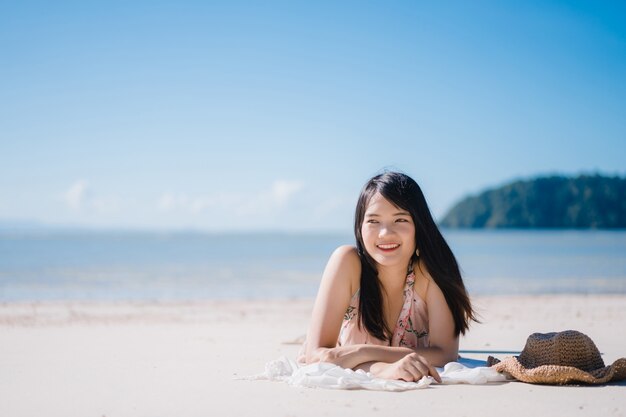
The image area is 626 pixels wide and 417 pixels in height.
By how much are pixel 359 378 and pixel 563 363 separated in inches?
55.7

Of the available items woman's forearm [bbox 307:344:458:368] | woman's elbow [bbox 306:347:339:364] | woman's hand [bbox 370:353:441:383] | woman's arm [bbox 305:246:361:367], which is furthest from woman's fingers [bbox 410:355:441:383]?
woman's elbow [bbox 306:347:339:364]

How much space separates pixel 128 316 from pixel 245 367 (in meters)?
5.92

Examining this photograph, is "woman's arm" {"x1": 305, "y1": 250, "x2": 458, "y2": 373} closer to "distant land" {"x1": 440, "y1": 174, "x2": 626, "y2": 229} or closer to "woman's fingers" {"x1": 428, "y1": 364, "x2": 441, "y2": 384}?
"woman's fingers" {"x1": 428, "y1": 364, "x2": 441, "y2": 384}

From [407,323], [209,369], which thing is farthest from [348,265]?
[209,369]

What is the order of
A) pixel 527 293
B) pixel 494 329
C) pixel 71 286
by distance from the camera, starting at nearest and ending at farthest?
pixel 494 329 < pixel 527 293 < pixel 71 286

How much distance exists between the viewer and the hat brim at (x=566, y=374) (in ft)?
12.6

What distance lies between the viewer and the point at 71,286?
1677 centimetres

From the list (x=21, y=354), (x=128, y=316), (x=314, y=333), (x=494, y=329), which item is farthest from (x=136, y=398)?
(x=128, y=316)

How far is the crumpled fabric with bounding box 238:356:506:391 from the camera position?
379cm

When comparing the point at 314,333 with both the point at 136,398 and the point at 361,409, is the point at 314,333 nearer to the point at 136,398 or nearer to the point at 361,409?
the point at 361,409

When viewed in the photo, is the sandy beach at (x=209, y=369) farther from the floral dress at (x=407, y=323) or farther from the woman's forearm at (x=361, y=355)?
the floral dress at (x=407, y=323)

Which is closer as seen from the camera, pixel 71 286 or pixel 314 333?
pixel 314 333

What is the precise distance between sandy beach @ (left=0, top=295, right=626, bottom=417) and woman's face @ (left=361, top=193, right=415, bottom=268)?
972 mm

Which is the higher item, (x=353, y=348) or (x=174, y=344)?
(x=353, y=348)
